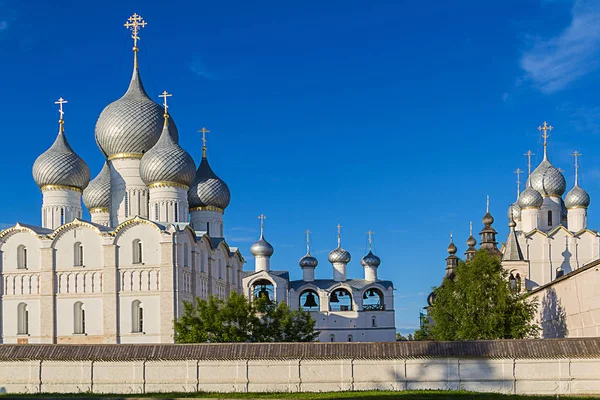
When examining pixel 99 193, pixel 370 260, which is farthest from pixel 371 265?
pixel 99 193

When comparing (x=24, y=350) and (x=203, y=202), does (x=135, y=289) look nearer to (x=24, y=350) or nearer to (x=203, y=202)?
(x=203, y=202)

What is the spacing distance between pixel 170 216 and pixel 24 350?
716 inches

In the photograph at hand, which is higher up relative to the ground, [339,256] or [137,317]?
[339,256]

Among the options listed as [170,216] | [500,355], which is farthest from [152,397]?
[170,216]

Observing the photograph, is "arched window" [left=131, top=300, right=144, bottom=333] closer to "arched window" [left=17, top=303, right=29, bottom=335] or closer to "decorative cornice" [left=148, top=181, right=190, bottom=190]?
"arched window" [left=17, top=303, right=29, bottom=335]

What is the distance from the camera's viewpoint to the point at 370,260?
7250cm

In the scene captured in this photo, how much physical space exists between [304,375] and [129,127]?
81.5 feet

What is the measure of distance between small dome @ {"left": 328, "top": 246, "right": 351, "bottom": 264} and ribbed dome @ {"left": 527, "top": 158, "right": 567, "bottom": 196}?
16669mm

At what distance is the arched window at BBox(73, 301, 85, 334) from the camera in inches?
1685

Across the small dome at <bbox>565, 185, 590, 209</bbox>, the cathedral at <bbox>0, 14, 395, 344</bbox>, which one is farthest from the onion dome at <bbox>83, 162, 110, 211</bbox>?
the small dome at <bbox>565, 185, 590, 209</bbox>

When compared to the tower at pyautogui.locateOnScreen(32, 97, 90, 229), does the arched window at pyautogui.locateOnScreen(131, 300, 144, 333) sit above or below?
below

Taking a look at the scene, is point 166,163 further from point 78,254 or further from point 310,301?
point 310,301

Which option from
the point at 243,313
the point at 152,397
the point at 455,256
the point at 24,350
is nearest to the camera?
the point at 152,397

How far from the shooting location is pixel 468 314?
1407 inches
